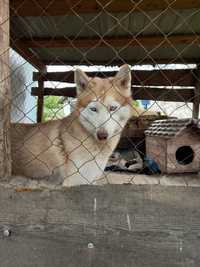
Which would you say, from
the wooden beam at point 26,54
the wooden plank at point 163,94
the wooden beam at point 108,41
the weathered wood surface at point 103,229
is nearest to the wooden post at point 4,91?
the weathered wood surface at point 103,229

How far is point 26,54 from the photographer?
245 inches

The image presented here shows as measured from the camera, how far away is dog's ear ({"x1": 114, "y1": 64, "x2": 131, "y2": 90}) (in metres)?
3.30

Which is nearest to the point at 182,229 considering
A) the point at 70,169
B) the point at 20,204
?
the point at 20,204

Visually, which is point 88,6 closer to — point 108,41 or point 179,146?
point 108,41

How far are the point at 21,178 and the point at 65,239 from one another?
1.88 ft

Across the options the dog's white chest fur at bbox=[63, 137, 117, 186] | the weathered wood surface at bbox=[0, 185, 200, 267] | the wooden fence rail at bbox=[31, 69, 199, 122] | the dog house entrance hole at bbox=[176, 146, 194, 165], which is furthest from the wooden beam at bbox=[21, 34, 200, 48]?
the weathered wood surface at bbox=[0, 185, 200, 267]

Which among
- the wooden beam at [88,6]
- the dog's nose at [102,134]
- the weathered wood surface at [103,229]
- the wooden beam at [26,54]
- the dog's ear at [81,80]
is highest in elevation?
the wooden beam at [88,6]

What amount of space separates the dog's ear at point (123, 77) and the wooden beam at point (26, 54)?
109 inches

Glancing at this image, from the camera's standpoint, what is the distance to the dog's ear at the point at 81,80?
3348 mm

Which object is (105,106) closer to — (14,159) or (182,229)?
(14,159)

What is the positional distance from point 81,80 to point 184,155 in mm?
1604

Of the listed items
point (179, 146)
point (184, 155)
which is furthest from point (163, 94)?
point (179, 146)

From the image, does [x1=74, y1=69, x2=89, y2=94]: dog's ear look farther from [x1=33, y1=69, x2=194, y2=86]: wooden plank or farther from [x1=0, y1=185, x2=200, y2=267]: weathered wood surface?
[x1=33, y1=69, x2=194, y2=86]: wooden plank

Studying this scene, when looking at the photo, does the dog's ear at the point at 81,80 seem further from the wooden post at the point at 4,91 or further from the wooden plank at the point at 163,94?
Answer: the wooden plank at the point at 163,94
